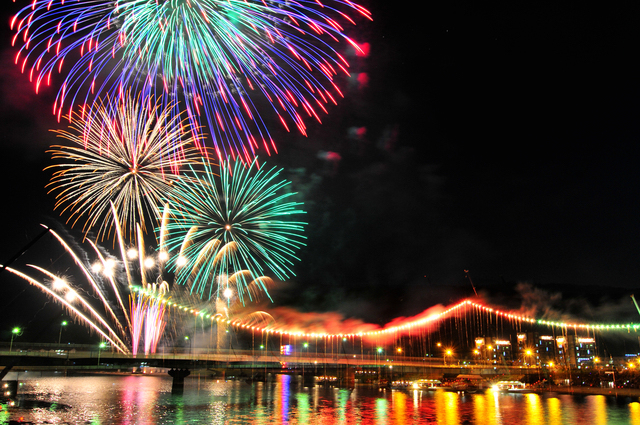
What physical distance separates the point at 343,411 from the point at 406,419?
8777mm

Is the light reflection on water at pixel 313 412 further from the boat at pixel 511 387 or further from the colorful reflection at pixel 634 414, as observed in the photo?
the boat at pixel 511 387

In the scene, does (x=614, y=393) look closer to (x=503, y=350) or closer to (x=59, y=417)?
(x=59, y=417)

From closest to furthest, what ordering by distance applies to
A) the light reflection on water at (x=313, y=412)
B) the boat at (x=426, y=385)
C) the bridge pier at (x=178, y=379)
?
the light reflection on water at (x=313, y=412) < the bridge pier at (x=178, y=379) < the boat at (x=426, y=385)

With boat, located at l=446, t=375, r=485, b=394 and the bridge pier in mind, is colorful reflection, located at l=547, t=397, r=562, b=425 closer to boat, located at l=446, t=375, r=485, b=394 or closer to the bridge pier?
boat, located at l=446, t=375, r=485, b=394

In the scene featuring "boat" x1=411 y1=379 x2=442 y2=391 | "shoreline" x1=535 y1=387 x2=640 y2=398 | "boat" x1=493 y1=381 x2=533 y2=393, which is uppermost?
"shoreline" x1=535 y1=387 x2=640 y2=398

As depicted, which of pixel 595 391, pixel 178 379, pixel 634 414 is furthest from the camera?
pixel 178 379

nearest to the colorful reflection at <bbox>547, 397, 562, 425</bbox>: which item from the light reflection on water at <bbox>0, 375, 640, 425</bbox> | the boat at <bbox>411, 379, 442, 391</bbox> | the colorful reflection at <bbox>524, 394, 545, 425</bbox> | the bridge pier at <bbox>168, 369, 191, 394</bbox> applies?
the light reflection on water at <bbox>0, 375, 640, 425</bbox>

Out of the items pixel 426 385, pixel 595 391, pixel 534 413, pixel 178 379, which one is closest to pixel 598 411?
pixel 534 413

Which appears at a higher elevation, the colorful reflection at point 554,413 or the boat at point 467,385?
the colorful reflection at point 554,413

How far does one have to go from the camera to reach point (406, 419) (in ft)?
145

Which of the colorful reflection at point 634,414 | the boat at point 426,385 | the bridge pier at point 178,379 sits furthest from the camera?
the boat at point 426,385

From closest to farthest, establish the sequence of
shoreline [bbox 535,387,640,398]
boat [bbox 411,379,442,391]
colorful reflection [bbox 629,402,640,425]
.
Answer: colorful reflection [bbox 629,402,640,425], shoreline [bbox 535,387,640,398], boat [bbox 411,379,442,391]

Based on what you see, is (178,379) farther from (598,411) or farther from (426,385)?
→ (598,411)

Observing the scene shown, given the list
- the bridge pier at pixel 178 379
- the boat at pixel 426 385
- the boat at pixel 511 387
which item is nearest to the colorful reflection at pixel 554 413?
the boat at pixel 511 387
